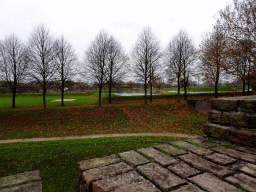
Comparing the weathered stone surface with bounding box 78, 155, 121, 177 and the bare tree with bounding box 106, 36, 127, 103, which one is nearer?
the weathered stone surface with bounding box 78, 155, 121, 177

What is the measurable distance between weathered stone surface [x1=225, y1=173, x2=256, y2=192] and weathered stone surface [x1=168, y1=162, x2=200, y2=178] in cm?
39

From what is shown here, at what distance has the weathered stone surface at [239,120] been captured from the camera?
286cm

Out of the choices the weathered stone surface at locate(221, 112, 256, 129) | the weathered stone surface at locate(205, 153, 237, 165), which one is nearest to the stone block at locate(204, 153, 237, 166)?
the weathered stone surface at locate(205, 153, 237, 165)

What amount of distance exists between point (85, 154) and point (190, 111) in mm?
15886

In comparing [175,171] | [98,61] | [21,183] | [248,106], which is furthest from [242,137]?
[98,61]

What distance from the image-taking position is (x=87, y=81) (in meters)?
23.5

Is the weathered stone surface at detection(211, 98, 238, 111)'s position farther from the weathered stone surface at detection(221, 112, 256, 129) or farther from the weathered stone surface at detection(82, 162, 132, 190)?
the weathered stone surface at detection(82, 162, 132, 190)

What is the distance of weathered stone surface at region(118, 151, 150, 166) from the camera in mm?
2346

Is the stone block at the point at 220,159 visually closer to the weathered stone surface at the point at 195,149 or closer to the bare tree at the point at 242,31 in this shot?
the weathered stone surface at the point at 195,149

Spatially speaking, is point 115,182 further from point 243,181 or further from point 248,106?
point 248,106

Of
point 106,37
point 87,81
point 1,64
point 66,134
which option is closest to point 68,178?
point 66,134

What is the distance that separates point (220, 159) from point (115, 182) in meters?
1.72

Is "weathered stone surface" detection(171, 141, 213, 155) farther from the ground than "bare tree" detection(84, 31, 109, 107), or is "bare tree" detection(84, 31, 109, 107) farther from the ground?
"bare tree" detection(84, 31, 109, 107)

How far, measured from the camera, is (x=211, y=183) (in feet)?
5.74
